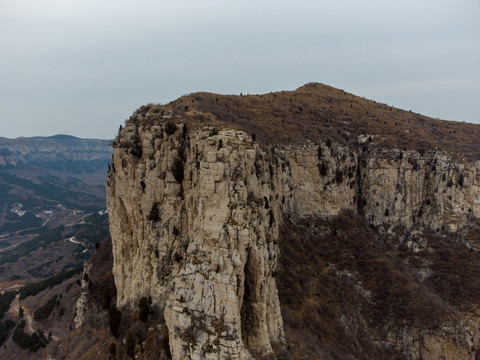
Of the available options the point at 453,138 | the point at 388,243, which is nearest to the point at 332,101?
the point at 453,138

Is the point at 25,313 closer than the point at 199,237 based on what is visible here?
No

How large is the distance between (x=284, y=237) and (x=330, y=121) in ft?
105

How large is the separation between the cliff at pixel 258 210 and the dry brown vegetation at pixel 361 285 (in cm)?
44

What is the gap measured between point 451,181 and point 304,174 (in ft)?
93.7

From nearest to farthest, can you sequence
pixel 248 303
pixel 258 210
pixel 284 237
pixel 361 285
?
pixel 248 303
pixel 258 210
pixel 284 237
pixel 361 285

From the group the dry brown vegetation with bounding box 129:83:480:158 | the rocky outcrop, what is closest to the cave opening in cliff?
the rocky outcrop

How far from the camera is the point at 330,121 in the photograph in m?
64.4

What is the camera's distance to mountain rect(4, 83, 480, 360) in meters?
24.4

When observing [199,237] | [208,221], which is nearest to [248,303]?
[199,237]

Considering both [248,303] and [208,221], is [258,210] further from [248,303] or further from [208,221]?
[248,303]

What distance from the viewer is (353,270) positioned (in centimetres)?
4647

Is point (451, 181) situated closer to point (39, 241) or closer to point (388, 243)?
point (388, 243)

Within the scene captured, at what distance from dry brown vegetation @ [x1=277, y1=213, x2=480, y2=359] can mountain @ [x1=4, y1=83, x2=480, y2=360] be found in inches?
7.8

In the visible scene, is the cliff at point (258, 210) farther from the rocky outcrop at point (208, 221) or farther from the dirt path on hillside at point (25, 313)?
the dirt path on hillside at point (25, 313)
